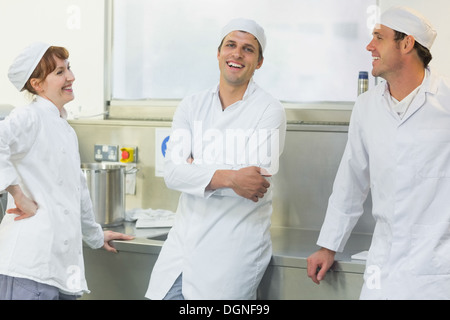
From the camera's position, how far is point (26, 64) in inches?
64.8

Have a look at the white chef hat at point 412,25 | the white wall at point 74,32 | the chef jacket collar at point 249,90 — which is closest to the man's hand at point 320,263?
the chef jacket collar at point 249,90

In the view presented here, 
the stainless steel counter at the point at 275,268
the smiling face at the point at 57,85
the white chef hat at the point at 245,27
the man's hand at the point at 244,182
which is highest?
the white chef hat at the point at 245,27

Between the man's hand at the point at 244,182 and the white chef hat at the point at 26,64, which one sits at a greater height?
the white chef hat at the point at 26,64

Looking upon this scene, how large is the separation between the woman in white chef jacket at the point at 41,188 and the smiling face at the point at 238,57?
1.36 ft

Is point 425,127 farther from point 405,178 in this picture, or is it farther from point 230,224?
point 230,224

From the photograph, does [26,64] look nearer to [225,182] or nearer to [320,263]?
[225,182]

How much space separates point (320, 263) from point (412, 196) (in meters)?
0.33

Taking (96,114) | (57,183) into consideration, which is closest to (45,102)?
(57,183)

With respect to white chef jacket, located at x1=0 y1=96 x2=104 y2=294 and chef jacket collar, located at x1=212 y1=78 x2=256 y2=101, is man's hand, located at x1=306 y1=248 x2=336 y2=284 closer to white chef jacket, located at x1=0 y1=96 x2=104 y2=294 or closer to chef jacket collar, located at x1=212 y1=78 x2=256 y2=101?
chef jacket collar, located at x1=212 y1=78 x2=256 y2=101

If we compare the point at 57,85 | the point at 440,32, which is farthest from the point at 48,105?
the point at 440,32

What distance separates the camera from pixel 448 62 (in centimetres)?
203

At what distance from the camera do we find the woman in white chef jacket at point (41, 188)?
1542 millimetres

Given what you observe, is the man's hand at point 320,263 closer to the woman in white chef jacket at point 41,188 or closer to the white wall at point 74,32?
the woman in white chef jacket at point 41,188
